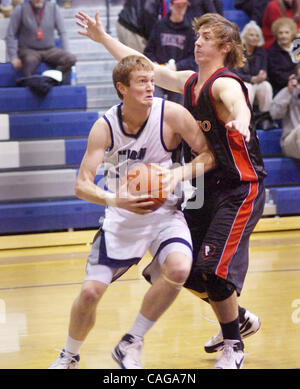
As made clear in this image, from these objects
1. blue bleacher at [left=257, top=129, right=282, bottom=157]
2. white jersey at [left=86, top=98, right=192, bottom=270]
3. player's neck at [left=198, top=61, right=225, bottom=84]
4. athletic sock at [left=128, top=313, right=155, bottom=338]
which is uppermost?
player's neck at [left=198, top=61, right=225, bottom=84]

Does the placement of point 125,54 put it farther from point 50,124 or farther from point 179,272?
point 50,124

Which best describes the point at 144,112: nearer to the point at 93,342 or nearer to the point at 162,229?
the point at 162,229

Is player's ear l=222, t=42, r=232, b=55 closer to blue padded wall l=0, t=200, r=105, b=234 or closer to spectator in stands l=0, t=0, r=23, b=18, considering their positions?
blue padded wall l=0, t=200, r=105, b=234

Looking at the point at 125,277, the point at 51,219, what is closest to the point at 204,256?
the point at 125,277

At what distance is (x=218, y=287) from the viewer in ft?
12.7

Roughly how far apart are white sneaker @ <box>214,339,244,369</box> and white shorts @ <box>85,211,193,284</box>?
62 cm

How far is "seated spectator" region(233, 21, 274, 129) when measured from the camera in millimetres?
8453

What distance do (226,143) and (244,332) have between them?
125 cm

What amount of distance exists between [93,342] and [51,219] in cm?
326

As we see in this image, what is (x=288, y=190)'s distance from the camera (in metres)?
8.28

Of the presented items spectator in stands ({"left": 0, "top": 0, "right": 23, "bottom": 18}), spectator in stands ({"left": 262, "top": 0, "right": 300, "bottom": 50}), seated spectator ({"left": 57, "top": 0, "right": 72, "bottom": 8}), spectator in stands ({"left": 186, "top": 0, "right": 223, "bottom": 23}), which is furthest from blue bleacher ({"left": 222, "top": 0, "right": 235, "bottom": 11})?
spectator in stands ({"left": 0, "top": 0, "right": 23, "bottom": 18})

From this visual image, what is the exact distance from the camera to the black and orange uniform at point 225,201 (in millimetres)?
3873

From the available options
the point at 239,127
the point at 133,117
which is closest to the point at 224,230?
the point at 239,127
